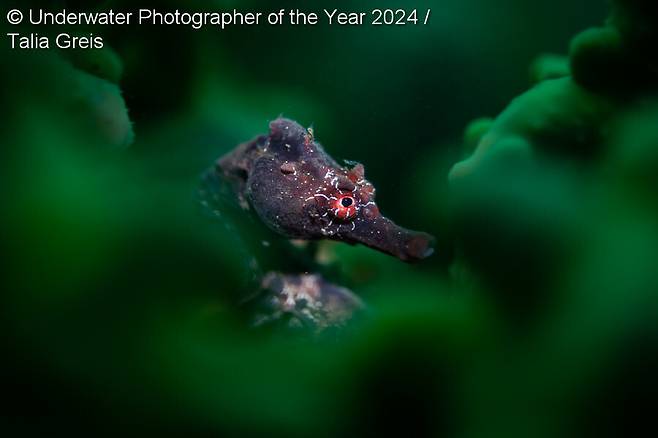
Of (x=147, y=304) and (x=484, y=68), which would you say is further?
(x=484, y=68)

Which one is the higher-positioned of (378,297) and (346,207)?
(346,207)

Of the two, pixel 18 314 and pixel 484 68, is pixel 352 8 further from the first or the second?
pixel 18 314

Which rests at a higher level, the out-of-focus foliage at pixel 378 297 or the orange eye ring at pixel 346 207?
the orange eye ring at pixel 346 207

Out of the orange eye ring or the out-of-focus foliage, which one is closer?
the out-of-focus foliage

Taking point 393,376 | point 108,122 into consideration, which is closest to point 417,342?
point 393,376
